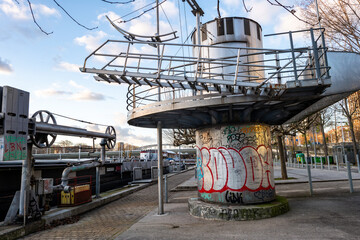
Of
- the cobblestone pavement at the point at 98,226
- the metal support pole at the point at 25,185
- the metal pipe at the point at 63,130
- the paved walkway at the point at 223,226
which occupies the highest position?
the metal pipe at the point at 63,130

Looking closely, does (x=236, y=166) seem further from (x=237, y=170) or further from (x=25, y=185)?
(x=25, y=185)

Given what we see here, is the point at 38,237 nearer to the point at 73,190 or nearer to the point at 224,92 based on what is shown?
the point at 73,190

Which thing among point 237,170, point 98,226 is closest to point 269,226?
point 237,170

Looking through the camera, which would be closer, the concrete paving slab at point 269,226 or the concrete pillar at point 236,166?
the concrete paving slab at point 269,226

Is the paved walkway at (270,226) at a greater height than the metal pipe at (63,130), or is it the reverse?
the metal pipe at (63,130)

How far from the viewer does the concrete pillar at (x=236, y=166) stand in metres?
8.10

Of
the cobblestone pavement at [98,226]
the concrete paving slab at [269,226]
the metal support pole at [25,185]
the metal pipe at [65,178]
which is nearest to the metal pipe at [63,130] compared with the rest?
the metal support pole at [25,185]

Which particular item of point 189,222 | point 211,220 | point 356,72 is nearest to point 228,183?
point 211,220

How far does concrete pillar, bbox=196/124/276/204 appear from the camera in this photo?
810 cm

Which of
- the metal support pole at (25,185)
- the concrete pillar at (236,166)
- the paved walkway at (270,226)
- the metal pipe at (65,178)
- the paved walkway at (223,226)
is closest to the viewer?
the paved walkway at (270,226)

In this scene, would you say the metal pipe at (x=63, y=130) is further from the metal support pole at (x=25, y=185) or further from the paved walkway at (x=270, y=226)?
the paved walkway at (x=270, y=226)

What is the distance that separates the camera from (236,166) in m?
8.18

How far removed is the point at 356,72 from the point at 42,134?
10.3 metres

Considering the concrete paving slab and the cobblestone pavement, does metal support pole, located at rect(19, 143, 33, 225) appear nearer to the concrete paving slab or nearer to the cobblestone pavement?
the cobblestone pavement
